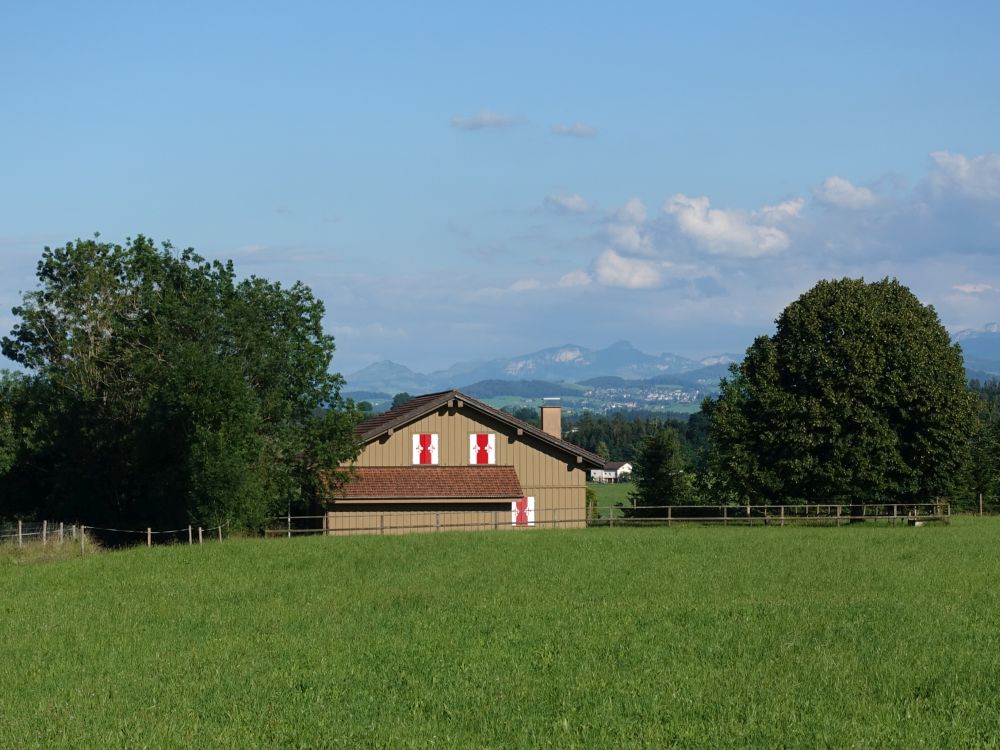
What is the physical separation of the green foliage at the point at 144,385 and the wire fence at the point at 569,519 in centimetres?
162

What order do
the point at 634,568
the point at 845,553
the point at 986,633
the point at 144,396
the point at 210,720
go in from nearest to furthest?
the point at 210,720 < the point at 986,633 < the point at 634,568 < the point at 845,553 < the point at 144,396

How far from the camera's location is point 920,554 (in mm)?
41781

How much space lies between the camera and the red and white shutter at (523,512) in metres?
57.7

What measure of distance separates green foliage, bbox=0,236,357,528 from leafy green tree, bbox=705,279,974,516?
20315mm

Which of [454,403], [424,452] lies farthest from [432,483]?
[454,403]

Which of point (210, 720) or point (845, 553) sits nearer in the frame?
point (210, 720)

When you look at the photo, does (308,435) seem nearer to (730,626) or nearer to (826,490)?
(826,490)

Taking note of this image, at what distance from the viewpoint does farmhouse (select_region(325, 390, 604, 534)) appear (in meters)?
56.3

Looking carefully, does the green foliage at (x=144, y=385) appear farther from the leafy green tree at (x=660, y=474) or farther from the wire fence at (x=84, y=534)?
the leafy green tree at (x=660, y=474)

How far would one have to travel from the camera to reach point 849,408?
59.0 meters

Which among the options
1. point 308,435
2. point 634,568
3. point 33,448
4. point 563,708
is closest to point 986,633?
point 563,708

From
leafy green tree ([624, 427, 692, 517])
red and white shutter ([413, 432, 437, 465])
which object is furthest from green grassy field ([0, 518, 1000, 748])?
leafy green tree ([624, 427, 692, 517])

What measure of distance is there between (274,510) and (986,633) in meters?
37.3

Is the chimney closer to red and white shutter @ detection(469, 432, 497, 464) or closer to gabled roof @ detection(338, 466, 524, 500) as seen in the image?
red and white shutter @ detection(469, 432, 497, 464)
